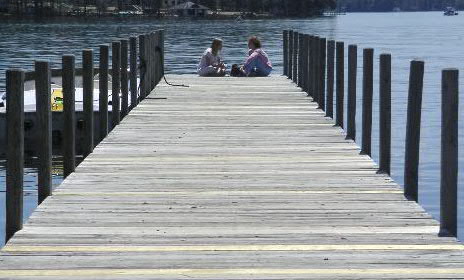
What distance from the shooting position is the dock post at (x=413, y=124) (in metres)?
10.5

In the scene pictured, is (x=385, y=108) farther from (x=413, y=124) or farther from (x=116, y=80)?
(x=116, y=80)

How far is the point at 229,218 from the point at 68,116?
3.26m

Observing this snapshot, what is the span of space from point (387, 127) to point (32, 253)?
4.87 meters

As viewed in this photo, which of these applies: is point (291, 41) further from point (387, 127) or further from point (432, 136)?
point (387, 127)

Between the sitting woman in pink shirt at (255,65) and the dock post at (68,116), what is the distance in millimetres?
13928

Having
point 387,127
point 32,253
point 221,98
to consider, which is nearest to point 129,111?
point 221,98

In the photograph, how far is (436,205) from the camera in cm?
1686

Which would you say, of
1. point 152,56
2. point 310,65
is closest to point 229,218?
point 310,65

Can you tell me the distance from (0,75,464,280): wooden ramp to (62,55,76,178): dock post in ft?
0.71

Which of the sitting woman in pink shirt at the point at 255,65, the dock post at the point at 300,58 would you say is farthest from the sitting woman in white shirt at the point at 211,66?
the dock post at the point at 300,58

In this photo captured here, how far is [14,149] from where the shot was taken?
9445 mm

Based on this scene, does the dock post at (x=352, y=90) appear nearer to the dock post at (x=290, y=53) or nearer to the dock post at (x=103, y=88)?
the dock post at (x=103, y=88)

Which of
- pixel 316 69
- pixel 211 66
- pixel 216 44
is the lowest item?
pixel 211 66

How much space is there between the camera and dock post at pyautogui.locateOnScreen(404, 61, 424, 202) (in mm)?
10541
